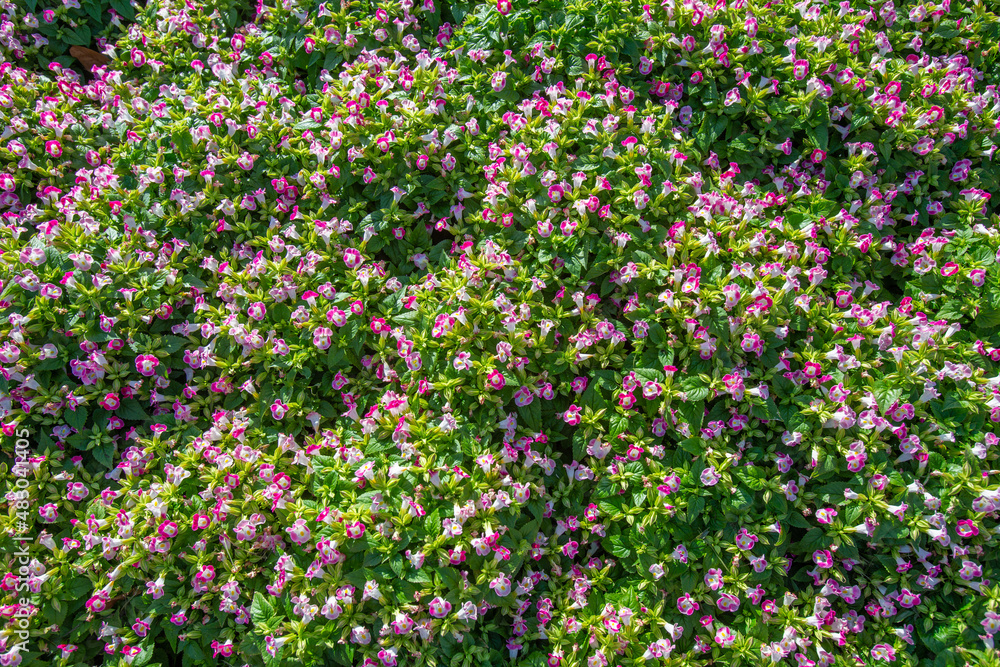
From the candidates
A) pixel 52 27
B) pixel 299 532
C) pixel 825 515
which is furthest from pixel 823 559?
pixel 52 27

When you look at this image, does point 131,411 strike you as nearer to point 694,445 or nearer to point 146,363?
point 146,363

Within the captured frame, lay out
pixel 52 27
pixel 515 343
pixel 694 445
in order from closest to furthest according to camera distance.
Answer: pixel 694 445, pixel 515 343, pixel 52 27

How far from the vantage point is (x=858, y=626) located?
10.9ft

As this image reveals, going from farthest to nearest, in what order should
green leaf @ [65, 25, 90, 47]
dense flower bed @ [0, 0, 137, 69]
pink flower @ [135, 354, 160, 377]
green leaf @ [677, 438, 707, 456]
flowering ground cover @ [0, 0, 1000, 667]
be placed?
green leaf @ [65, 25, 90, 47]
dense flower bed @ [0, 0, 137, 69]
pink flower @ [135, 354, 160, 377]
green leaf @ [677, 438, 707, 456]
flowering ground cover @ [0, 0, 1000, 667]

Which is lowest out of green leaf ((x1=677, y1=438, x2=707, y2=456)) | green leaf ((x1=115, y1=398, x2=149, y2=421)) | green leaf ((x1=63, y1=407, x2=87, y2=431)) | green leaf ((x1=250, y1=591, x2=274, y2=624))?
green leaf ((x1=677, y1=438, x2=707, y2=456))

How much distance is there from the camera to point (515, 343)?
3545 mm

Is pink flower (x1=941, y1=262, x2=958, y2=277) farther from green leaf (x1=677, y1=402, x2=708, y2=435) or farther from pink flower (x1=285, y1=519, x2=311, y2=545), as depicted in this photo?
pink flower (x1=285, y1=519, x2=311, y2=545)

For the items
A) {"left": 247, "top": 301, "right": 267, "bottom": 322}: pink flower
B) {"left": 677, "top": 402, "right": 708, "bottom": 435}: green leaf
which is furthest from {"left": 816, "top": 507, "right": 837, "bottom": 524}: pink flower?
{"left": 247, "top": 301, "right": 267, "bottom": 322}: pink flower

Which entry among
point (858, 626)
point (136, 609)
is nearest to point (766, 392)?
point (858, 626)

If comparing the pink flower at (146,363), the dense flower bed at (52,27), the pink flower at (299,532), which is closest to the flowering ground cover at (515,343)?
the pink flower at (299,532)

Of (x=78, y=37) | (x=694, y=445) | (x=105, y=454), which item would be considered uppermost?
(x=78, y=37)

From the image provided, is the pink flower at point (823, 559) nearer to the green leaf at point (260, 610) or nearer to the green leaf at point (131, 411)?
the green leaf at point (260, 610)

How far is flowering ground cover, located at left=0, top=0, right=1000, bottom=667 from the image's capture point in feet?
10.8

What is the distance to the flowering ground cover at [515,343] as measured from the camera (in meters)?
3.29
